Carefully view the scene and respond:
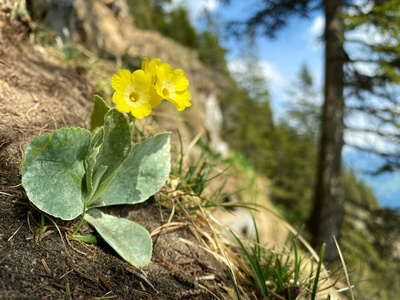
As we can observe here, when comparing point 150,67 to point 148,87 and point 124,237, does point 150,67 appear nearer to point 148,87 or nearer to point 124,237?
point 148,87

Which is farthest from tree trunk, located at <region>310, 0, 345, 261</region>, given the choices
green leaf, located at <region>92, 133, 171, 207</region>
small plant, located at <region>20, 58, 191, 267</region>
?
small plant, located at <region>20, 58, 191, 267</region>

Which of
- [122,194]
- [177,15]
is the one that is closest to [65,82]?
[122,194]

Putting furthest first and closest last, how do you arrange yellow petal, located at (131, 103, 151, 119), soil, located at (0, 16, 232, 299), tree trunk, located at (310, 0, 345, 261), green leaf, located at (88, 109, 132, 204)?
tree trunk, located at (310, 0, 345, 261)
green leaf, located at (88, 109, 132, 204)
yellow petal, located at (131, 103, 151, 119)
soil, located at (0, 16, 232, 299)

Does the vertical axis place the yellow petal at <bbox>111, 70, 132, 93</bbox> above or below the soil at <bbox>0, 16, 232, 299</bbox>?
above

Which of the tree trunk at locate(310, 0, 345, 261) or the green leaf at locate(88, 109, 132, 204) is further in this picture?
the tree trunk at locate(310, 0, 345, 261)

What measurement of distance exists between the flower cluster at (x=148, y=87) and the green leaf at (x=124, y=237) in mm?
462

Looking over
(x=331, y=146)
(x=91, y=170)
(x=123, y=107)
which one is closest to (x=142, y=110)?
(x=123, y=107)

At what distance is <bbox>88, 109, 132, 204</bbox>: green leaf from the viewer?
42.4 inches

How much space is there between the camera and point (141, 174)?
126 centimetres

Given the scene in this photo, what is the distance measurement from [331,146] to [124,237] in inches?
197

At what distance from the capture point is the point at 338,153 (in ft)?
17.3

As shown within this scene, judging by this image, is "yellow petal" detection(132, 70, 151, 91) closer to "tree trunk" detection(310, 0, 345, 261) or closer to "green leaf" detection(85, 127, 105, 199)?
"green leaf" detection(85, 127, 105, 199)

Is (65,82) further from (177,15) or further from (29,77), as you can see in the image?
(177,15)

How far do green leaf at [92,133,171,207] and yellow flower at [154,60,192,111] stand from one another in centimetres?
25
